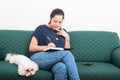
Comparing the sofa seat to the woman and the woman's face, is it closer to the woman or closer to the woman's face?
the woman

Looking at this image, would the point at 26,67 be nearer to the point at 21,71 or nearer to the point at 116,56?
the point at 21,71

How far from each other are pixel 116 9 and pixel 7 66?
5.79 feet

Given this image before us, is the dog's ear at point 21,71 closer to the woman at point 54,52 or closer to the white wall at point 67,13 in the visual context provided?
the woman at point 54,52

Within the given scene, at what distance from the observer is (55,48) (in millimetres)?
2770

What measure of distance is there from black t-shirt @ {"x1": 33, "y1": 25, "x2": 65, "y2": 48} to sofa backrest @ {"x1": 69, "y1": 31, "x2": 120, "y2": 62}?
294 millimetres

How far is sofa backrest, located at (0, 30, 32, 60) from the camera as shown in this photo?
3.20 m

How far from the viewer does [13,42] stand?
3225 millimetres

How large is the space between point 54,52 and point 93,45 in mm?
712

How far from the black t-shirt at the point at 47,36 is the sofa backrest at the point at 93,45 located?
294mm

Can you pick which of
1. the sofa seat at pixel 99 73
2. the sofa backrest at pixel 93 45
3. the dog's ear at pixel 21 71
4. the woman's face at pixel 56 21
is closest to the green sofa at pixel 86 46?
the sofa backrest at pixel 93 45

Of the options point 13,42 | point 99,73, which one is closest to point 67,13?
point 13,42

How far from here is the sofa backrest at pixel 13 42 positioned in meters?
3.20

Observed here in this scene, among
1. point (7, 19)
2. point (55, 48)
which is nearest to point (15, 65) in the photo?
point (55, 48)

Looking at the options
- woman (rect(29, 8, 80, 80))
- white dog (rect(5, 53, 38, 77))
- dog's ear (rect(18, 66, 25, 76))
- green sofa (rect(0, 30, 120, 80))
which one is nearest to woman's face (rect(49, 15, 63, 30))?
woman (rect(29, 8, 80, 80))
